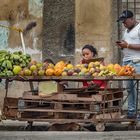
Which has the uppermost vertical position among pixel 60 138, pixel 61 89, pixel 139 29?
pixel 139 29

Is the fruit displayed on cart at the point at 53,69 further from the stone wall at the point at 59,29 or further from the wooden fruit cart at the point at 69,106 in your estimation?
the stone wall at the point at 59,29

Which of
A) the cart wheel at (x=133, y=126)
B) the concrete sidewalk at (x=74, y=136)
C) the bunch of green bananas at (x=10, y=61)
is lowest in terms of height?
the concrete sidewalk at (x=74, y=136)

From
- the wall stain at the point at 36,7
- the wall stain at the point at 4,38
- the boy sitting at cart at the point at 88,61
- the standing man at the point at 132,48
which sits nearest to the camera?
the boy sitting at cart at the point at 88,61

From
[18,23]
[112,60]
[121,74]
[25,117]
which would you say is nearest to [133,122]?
[121,74]

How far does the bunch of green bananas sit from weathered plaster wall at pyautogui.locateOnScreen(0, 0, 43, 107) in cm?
290

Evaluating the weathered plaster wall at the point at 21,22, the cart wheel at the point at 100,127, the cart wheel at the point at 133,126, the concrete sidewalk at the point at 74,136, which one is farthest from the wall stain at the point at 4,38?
the cart wheel at the point at 100,127

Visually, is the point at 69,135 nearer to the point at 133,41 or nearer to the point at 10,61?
the point at 10,61

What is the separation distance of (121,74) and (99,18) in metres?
3.22

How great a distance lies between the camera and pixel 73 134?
759cm

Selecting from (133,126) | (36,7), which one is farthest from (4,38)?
(133,126)

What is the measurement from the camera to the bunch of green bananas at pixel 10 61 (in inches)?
303

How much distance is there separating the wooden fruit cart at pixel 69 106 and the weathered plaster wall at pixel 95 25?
2.74 meters

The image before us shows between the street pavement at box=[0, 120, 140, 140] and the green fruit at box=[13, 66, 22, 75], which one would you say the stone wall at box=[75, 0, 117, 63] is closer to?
the street pavement at box=[0, 120, 140, 140]

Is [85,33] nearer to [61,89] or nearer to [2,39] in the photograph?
[2,39]
